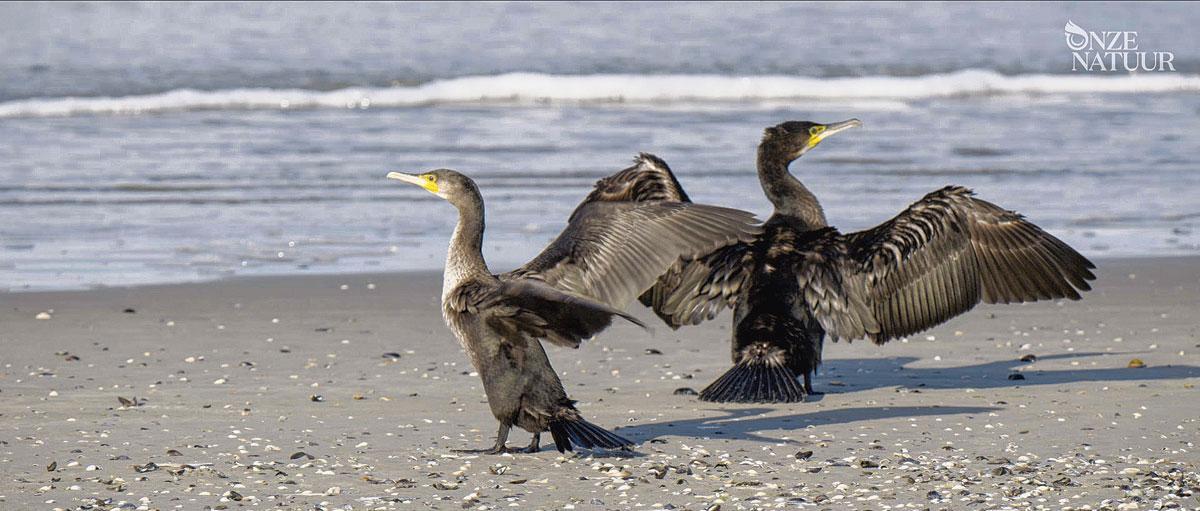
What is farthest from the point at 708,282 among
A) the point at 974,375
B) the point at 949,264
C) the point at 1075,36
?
the point at 1075,36

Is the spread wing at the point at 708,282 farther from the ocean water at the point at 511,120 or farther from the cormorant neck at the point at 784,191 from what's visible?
the ocean water at the point at 511,120

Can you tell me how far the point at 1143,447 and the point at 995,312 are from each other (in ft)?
10.7

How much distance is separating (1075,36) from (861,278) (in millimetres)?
23959

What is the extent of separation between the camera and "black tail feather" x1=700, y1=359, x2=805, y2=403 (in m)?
6.73

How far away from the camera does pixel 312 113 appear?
20.7 meters

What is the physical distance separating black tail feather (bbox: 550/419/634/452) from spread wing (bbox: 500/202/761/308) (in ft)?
1.49

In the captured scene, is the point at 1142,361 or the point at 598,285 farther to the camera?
the point at 1142,361

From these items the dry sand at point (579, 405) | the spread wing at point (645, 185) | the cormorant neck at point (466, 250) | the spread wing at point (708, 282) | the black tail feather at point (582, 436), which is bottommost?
the dry sand at point (579, 405)

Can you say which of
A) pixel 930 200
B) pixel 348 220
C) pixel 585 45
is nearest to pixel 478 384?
pixel 930 200

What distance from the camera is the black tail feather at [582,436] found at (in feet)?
19.0

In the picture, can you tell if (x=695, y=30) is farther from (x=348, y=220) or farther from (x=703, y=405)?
(x=703, y=405)

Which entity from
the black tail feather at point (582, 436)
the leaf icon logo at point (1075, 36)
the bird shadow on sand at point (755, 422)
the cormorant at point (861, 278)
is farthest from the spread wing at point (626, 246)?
the leaf icon logo at point (1075, 36)

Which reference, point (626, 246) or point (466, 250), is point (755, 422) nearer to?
point (626, 246)

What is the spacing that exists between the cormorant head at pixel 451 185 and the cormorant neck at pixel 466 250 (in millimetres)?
39
